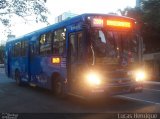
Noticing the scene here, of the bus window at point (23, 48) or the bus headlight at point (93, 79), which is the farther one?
the bus window at point (23, 48)

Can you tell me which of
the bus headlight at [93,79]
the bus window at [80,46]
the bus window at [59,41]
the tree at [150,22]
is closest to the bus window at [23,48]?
the bus window at [59,41]

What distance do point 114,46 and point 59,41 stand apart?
2824 millimetres

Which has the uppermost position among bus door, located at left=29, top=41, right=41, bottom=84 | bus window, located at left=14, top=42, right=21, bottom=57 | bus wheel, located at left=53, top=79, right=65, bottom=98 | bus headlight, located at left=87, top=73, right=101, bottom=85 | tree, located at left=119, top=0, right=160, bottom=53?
tree, located at left=119, top=0, right=160, bottom=53

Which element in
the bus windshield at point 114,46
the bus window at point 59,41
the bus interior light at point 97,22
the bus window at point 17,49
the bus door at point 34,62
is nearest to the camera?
the bus windshield at point 114,46

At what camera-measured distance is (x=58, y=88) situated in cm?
1498

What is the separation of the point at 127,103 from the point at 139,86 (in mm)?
774

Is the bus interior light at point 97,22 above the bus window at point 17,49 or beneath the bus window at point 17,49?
above

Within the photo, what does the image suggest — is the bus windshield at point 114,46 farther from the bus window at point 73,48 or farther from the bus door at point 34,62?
the bus door at point 34,62

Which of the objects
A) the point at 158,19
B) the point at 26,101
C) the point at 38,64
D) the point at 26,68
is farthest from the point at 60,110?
the point at 158,19

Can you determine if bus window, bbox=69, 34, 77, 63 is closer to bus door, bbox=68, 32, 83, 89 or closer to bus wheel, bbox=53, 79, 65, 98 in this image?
bus door, bbox=68, 32, 83, 89

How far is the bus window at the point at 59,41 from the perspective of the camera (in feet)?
46.8

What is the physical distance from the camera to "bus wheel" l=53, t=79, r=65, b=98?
14.6 metres

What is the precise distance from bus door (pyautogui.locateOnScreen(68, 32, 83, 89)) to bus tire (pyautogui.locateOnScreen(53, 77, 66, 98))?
116 centimetres

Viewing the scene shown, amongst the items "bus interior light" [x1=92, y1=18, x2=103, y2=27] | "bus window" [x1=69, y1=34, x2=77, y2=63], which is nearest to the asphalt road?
"bus window" [x1=69, y1=34, x2=77, y2=63]
